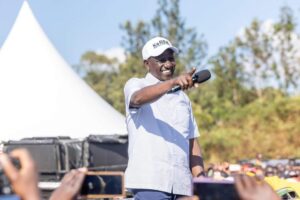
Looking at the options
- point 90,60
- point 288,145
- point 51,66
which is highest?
point 90,60

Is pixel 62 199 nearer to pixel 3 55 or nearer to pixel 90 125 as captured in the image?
pixel 90 125

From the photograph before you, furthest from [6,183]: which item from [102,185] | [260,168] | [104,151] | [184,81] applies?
[104,151]

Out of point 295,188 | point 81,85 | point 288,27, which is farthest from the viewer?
point 288,27

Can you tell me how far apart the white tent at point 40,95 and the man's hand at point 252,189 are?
14.9 metres

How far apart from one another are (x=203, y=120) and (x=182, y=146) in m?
36.9

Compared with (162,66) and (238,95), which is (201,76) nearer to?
(162,66)

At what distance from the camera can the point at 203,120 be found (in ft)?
136

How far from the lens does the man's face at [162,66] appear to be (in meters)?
4.62

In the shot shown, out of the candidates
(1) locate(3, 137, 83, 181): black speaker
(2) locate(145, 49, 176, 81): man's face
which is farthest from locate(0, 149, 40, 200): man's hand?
(1) locate(3, 137, 83, 181): black speaker

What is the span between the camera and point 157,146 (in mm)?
4449

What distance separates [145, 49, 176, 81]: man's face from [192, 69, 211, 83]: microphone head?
0.50 m

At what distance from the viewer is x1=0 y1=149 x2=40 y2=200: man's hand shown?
192cm

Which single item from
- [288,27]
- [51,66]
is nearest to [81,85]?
[51,66]

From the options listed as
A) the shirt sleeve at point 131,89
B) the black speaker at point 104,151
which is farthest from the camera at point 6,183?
the black speaker at point 104,151
